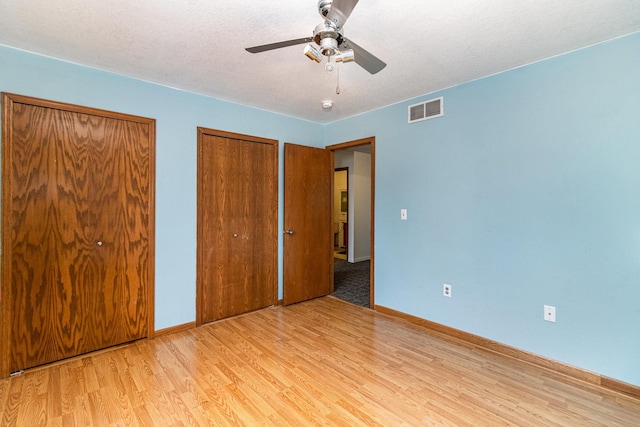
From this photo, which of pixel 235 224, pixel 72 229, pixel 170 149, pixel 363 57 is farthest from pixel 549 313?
pixel 72 229

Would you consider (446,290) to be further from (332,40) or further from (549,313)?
(332,40)

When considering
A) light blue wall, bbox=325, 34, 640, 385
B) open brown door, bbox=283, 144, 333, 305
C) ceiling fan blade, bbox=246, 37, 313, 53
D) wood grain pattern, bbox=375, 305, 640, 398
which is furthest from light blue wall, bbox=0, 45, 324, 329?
wood grain pattern, bbox=375, 305, 640, 398

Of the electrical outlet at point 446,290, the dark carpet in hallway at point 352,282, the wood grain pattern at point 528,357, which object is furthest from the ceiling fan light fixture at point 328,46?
the dark carpet in hallway at point 352,282

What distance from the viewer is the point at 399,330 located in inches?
114

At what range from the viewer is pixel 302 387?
1.97m

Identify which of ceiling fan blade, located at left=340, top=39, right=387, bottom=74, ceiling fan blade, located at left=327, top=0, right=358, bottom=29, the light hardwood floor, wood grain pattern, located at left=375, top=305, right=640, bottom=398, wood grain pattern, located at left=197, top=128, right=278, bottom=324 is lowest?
the light hardwood floor

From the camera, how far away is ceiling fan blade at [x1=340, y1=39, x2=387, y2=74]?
154 cm

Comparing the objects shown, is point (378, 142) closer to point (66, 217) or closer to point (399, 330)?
point (399, 330)

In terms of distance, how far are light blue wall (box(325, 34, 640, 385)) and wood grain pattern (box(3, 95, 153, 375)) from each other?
265 cm

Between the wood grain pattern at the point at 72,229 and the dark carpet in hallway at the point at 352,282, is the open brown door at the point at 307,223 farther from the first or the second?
the wood grain pattern at the point at 72,229

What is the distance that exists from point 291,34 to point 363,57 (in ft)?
1.97

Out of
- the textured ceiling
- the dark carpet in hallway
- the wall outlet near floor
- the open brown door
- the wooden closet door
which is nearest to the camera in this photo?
the textured ceiling

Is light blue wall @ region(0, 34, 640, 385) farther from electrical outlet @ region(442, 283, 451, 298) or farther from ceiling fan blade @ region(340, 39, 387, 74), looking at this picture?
ceiling fan blade @ region(340, 39, 387, 74)

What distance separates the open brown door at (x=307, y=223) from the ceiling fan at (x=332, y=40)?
2017 millimetres
